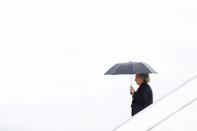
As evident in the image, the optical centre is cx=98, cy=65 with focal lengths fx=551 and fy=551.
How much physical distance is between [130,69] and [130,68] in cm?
2

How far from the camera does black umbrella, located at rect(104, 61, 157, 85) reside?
7.37 metres

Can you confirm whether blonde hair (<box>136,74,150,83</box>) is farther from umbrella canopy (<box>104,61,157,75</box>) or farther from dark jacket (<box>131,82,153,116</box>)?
umbrella canopy (<box>104,61,157,75</box>)

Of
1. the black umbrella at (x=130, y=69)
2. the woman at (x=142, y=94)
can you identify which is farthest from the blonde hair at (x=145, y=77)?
the black umbrella at (x=130, y=69)

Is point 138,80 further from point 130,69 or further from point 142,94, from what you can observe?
point 130,69

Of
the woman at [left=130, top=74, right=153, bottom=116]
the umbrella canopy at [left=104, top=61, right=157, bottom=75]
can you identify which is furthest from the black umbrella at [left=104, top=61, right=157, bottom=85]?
the woman at [left=130, top=74, right=153, bottom=116]

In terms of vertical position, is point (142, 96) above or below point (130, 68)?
below

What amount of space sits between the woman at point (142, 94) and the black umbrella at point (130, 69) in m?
0.53

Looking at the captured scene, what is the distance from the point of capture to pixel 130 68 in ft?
24.5

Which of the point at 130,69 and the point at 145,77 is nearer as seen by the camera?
the point at 145,77

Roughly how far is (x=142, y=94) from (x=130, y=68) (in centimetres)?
74

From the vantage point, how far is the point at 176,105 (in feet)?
9.60

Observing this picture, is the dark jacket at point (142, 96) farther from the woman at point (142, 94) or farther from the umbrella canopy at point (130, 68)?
the umbrella canopy at point (130, 68)

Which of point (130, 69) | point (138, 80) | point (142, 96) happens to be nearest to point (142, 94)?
point (142, 96)

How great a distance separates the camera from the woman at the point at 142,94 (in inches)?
264
